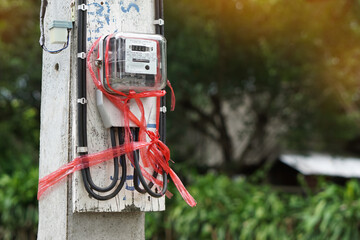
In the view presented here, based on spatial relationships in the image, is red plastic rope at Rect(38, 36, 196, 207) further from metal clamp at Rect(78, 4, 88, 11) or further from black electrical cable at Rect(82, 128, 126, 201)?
metal clamp at Rect(78, 4, 88, 11)

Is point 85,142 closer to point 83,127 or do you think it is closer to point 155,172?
point 83,127

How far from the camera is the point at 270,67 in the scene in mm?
13039

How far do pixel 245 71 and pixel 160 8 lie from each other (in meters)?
11.1

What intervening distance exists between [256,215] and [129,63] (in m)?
4.16

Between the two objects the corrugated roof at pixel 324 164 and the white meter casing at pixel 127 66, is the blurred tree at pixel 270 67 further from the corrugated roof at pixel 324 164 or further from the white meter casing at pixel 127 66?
the white meter casing at pixel 127 66

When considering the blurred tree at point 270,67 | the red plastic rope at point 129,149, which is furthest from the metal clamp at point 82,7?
the blurred tree at point 270,67

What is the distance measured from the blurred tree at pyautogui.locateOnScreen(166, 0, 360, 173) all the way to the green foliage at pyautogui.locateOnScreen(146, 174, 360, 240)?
5508mm

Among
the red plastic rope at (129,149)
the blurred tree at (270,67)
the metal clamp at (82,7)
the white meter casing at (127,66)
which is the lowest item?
the red plastic rope at (129,149)

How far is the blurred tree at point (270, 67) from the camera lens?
12320mm

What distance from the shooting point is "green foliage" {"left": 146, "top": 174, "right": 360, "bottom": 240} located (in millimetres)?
5555

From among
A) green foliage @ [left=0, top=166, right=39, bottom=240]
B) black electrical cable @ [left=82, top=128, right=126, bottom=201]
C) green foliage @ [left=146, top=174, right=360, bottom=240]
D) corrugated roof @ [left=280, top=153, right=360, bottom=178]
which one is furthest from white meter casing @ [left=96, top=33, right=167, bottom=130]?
corrugated roof @ [left=280, top=153, right=360, bottom=178]

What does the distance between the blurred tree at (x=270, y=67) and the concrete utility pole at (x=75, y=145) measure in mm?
9351

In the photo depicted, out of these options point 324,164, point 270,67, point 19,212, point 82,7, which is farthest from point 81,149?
point 324,164

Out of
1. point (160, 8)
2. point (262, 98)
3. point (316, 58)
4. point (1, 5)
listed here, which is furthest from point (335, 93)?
point (160, 8)
